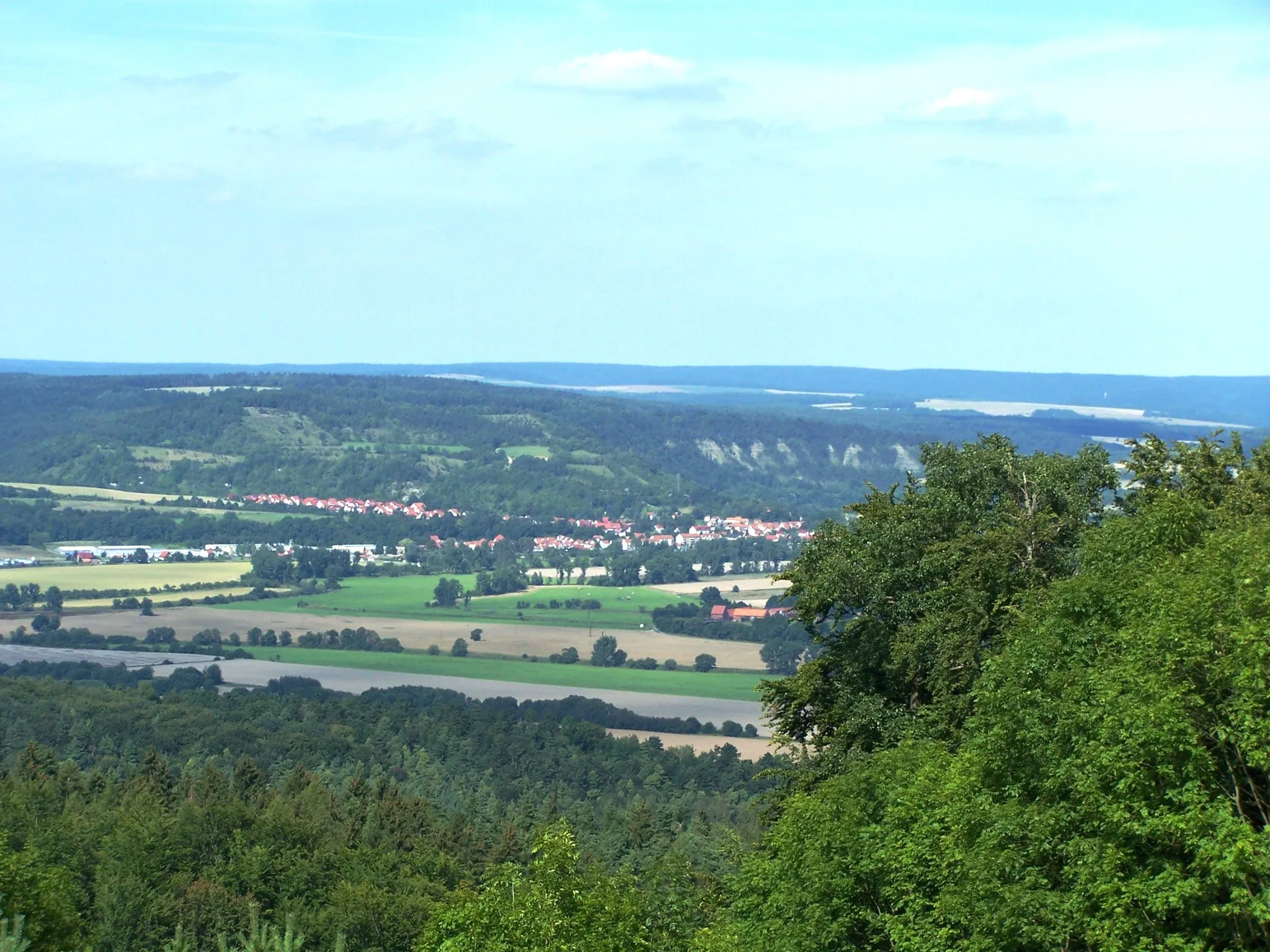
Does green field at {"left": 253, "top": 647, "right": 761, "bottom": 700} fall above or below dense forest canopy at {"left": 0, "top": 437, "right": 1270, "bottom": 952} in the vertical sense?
below

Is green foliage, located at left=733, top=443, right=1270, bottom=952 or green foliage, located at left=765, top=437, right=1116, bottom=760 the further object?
green foliage, located at left=765, top=437, right=1116, bottom=760

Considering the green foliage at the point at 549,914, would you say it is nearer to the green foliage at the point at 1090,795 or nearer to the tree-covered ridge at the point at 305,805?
the green foliage at the point at 1090,795

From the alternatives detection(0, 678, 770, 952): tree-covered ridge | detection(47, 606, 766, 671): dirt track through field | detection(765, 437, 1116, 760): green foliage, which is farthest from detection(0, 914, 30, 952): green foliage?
detection(47, 606, 766, 671): dirt track through field

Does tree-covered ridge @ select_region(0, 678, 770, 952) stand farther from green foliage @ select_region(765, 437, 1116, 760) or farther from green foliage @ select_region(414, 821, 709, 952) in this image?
green foliage @ select_region(414, 821, 709, 952)

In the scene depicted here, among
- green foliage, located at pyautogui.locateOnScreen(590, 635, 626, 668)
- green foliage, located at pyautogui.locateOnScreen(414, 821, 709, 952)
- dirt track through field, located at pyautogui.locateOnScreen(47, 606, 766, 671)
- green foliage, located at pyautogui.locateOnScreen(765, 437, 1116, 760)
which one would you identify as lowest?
dirt track through field, located at pyautogui.locateOnScreen(47, 606, 766, 671)

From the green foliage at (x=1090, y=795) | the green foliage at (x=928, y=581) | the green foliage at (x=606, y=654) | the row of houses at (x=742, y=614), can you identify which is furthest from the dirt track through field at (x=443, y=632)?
the green foliage at (x=1090, y=795)

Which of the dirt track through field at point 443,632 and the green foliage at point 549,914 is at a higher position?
the green foliage at point 549,914

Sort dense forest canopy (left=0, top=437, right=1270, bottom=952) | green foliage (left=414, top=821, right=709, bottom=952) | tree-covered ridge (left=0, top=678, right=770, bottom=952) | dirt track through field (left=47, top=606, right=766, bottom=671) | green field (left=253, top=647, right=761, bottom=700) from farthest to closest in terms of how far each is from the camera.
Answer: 1. dirt track through field (left=47, top=606, right=766, bottom=671)
2. green field (left=253, top=647, right=761, bottom=700)
3. tree-covered ridge (left=0, top=678, right=770, bottom=952)
4. green foliage (left=414, top=821, right=709, bottom=952)
5. dense forest canopy (left=0, top=437, right=1270, bottom=952)

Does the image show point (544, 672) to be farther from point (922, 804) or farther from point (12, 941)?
point (12, 941)
